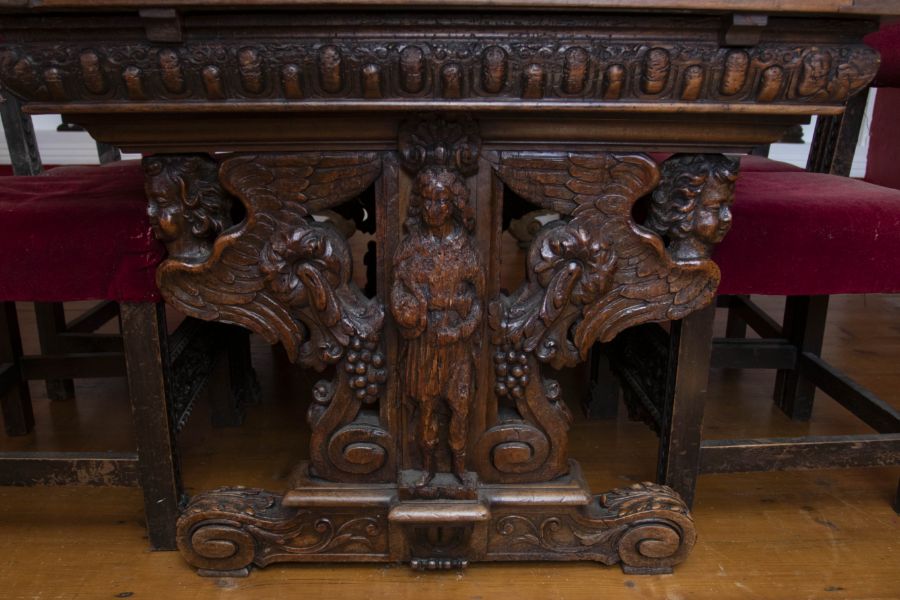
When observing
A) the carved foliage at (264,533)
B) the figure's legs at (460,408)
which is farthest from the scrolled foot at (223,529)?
the figure's legs at (460,408)

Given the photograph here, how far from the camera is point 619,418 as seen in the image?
6.43ft

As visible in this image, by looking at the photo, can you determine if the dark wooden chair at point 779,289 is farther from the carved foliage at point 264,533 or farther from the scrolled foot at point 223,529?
the scrolled foot at point 223,529

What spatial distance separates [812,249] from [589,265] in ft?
1.30

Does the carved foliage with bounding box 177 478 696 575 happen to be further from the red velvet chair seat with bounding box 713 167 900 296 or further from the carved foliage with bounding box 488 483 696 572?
the red velvet chair seat with bounding box 713 167 900 296

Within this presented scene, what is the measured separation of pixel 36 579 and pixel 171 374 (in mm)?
439

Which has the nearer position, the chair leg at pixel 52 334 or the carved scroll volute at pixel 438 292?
the carved scroll volute at pixel 438 292

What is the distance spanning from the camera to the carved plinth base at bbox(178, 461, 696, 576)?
4.25 ft

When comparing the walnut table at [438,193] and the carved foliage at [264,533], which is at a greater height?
the walnut table at [438,193]

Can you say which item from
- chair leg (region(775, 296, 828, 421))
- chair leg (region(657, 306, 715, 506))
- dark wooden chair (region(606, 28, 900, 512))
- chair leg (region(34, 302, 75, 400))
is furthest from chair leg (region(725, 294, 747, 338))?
chair leg (region(34, 302, 75, 400))

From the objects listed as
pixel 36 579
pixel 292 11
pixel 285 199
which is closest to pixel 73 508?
pixel 36 579

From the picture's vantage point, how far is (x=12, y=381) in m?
1.79

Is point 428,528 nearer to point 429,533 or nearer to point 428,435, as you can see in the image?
point 429,533

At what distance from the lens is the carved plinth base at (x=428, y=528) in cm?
129

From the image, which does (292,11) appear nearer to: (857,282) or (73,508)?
(857,282)
